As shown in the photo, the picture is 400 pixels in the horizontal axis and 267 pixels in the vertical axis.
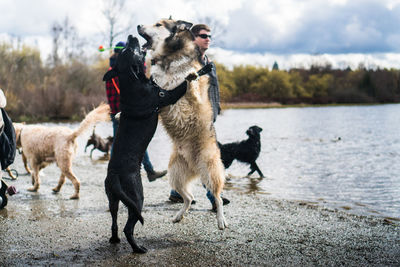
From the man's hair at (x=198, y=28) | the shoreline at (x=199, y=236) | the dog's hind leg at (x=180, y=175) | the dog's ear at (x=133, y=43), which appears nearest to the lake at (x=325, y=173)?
the dog's hind leg at (x=180, y=175)

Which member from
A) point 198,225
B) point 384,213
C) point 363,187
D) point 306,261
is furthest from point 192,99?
point 363,187

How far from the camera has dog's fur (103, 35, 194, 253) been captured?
3.75 m

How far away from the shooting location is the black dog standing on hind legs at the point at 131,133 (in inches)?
148

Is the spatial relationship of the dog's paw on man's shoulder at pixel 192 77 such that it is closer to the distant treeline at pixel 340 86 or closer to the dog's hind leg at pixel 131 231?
the dog's hind leg at pixel 131 231

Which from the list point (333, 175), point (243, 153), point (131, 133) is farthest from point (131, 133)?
point (333, 175)

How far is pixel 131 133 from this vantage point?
12.5 ft

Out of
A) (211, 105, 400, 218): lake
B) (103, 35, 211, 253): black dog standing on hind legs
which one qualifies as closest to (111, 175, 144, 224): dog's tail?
(103, 35, 211, 253): black dog standing on hind legs

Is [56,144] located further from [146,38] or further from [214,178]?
[214,178]

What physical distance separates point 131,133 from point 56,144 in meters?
3.08

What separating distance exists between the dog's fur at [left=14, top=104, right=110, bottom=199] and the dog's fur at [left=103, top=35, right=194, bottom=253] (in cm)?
228

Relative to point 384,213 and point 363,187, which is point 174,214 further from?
point 363,187

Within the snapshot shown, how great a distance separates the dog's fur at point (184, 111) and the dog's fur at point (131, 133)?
447 mm

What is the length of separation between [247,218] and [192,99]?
1.90 m

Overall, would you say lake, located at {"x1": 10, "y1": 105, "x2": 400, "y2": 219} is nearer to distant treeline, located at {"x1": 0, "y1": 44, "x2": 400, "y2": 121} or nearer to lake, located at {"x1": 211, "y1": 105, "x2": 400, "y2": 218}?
lake, located at {"x1": 211, "y1": 105, "x2": 400, "y2": 218}
